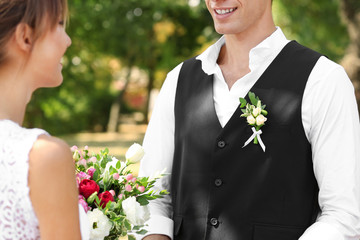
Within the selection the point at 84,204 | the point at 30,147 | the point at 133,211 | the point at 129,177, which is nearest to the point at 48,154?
the point at 30,147

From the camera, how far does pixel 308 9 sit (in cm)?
1606

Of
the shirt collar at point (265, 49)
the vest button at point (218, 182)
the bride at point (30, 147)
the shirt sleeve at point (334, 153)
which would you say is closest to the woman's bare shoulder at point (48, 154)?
the bride at point (30, 147)

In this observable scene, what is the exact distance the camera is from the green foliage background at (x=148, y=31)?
1463cm

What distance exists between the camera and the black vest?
247 centimetres

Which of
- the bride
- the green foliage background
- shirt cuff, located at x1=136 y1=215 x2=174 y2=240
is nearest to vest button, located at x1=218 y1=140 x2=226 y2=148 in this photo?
shirt cuff, located at x1=136 y1=215 x2=174 y2=240

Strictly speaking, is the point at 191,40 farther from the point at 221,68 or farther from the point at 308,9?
the point at 221,68

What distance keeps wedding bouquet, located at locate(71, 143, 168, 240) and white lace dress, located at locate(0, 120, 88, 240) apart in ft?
1.21

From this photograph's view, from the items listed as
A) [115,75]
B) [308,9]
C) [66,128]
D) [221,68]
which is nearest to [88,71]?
[308,9]

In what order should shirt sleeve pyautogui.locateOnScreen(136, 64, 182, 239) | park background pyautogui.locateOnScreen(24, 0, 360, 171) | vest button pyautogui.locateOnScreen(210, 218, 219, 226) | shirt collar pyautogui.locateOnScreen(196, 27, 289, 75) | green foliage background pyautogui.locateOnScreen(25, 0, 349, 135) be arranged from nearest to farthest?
vest button pyautogui.locateOnScreen(210, 218, 219, 226), shirt collar pyautogui.locateOnScreen(196, 27, 289, 75), shirt sleeve pyautogui.locateOnScreen(136, 64, 182, 239), park background pyautogui.locateOnScreen(24, 0, 360, 171), green foliage background pyautogui.locateOnScreen(25, 0, 349, 135)

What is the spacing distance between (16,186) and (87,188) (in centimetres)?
52

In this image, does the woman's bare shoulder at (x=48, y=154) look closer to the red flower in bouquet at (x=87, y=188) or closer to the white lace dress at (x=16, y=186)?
the white lace dress at (x=16, y=186)

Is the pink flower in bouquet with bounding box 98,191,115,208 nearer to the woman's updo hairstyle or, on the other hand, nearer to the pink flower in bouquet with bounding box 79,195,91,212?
the pink flower in bouquet with bounding box 79,195,91,212

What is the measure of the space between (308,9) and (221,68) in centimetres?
1390

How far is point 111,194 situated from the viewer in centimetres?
218
